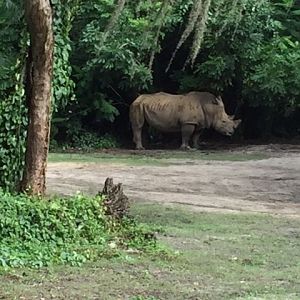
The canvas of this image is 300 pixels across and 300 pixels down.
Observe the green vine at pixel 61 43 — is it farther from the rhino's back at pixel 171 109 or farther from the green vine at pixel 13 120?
Answer: the rhino's back at pixel 171 109

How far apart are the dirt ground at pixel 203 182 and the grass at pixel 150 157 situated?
47cm

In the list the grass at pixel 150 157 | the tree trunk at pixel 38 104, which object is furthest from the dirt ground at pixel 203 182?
the tree trunk at pixel 38 104

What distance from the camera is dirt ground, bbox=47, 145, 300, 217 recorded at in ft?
36.1

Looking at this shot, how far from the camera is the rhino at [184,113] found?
1977cm

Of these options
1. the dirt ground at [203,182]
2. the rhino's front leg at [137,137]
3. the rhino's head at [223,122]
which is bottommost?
the dirt ground at [203,182]

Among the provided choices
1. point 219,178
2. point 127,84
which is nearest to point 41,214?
point 219,178

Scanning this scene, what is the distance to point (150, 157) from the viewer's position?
16953 mm

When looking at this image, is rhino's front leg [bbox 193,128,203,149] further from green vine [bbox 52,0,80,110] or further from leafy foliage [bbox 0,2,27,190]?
leafy foliage [bbox 0,2,27,190]

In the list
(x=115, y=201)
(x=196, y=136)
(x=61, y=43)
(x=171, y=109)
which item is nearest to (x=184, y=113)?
(x=171, y=109)

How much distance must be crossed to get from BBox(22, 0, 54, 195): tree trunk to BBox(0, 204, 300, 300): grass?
1388mm

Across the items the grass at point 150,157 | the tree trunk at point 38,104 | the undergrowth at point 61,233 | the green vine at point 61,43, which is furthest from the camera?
the grass at point 150,157

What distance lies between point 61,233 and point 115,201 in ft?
4.10

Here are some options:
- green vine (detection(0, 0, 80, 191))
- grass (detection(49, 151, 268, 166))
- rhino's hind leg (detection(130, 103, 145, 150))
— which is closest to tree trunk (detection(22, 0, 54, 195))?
green vine (detection(0, 0, 80, 191))

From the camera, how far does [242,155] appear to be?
17438mm
